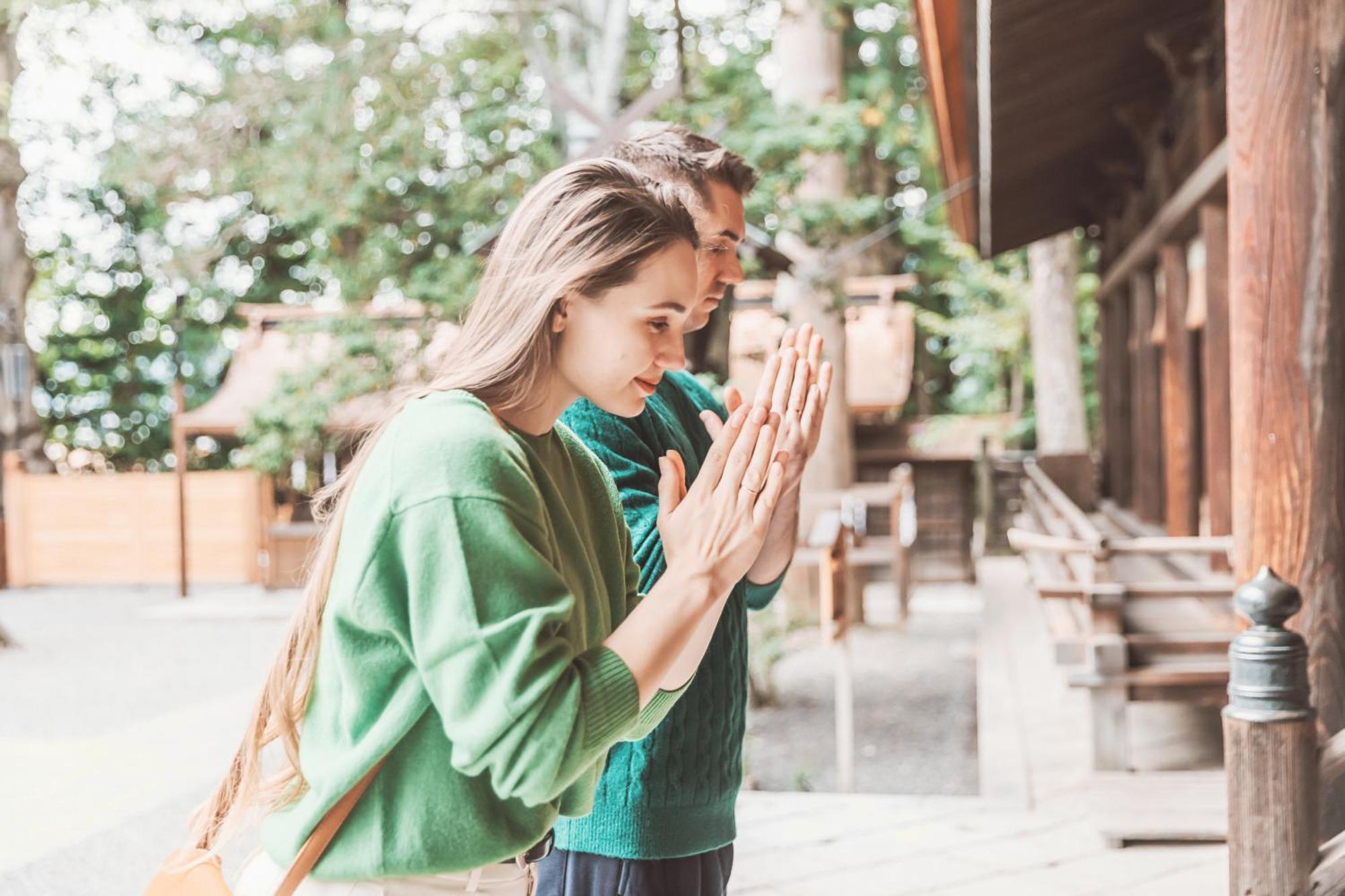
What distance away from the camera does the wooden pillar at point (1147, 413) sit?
9.61m

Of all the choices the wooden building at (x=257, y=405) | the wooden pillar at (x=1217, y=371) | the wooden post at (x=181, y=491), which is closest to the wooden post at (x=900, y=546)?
the wooden pillar at (x=1217, y=371)

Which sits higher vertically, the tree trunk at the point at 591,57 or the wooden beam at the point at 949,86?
the tree trunk at the point at 591,57

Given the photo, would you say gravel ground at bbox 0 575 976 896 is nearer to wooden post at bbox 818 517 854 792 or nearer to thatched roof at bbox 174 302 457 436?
wooden post at bbox 818 517 854 792

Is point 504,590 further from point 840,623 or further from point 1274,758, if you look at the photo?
point 840,623

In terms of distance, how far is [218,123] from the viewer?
9.32 metres

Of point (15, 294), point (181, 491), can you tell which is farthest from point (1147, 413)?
point (15, 294)

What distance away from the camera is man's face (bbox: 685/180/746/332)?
1962 mm

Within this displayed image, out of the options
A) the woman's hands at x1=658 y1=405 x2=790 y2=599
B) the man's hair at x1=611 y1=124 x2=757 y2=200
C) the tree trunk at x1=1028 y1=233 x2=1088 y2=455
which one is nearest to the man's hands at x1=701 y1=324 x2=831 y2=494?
the woman's hands at x1=658 y1=405 x2=790 y2=599

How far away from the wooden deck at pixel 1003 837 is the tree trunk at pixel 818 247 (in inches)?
200

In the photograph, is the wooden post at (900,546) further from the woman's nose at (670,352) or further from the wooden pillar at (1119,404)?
the woman's nose at (670,352)

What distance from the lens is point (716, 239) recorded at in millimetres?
1983

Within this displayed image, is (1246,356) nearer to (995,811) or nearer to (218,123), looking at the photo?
(995,811)

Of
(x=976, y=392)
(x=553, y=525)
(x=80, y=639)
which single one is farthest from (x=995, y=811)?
(x=976, y=392)

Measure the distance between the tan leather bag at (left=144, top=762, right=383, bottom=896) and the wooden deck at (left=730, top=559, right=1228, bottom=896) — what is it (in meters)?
2.42
